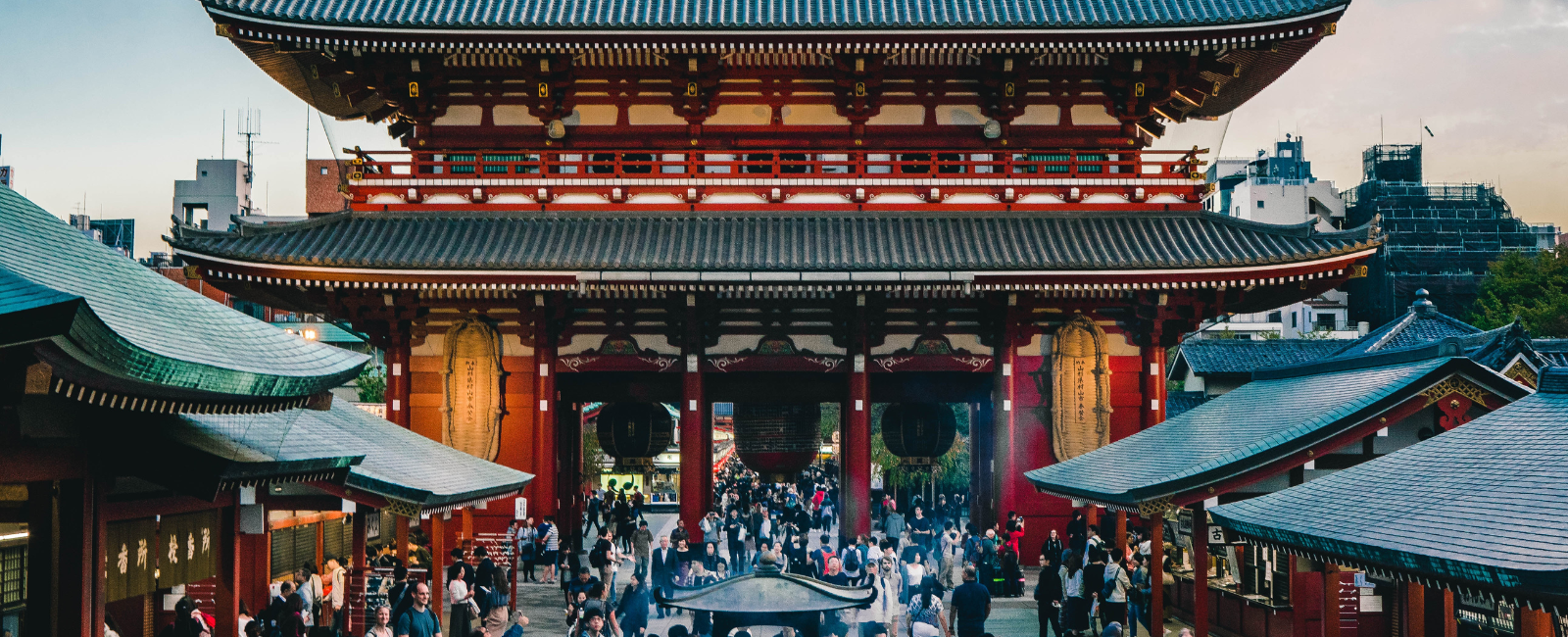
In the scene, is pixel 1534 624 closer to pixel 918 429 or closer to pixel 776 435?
pixel 918 429

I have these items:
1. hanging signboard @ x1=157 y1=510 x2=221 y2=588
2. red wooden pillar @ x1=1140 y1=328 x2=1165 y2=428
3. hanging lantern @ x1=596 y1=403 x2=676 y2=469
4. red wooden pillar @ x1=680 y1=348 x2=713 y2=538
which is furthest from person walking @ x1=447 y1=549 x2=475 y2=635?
red wooden pillar @ x1=1140 y1=328 x2=1165 y2=428

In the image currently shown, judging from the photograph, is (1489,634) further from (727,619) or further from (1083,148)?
(1083,148)

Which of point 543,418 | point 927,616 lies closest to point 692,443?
point 543,418

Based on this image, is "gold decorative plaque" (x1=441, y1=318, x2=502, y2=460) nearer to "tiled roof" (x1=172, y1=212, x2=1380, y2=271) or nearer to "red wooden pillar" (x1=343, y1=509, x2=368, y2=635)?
"tiled roof" (x1=172, y1=212, x2=1380, y2=271)

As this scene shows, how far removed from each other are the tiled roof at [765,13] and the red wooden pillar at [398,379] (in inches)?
258

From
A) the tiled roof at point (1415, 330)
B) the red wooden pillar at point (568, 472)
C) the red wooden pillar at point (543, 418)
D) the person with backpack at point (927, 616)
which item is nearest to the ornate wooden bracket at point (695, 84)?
the red wooden pillar at point (543, 418)

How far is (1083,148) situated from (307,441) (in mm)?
18353

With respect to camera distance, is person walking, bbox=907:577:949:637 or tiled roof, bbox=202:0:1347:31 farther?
tiled roof, bbox=202:0:1347:31

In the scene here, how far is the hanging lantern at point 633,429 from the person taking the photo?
2784 cm

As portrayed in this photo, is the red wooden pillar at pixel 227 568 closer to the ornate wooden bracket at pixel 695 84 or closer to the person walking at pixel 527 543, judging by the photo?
the person walking at pixel 527 543

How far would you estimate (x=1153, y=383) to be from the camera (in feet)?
82.2

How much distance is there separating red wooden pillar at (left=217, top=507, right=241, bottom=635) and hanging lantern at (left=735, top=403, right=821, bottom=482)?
582 inches

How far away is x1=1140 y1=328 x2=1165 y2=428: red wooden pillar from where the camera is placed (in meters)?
25.0

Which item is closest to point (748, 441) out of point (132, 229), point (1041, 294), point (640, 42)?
point (1041, 294)
